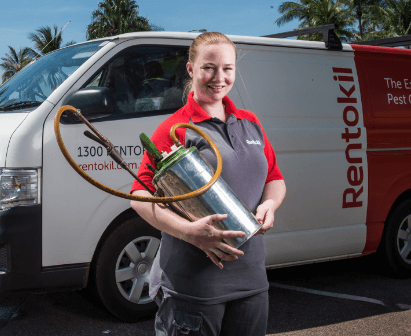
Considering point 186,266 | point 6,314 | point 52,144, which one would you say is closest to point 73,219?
point 52,144

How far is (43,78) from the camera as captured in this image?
147 inches

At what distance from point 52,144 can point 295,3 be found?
45217 mm

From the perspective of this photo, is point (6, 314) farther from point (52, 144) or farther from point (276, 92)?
point (276, 92)

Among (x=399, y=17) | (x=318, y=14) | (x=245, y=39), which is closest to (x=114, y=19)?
(x=318, y=14)

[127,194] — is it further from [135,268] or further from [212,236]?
[135,268]

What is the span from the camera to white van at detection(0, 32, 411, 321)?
10.5ft

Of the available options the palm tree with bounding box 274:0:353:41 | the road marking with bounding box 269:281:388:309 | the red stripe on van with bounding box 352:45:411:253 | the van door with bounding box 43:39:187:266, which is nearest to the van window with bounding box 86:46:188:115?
the van door with bounding box 43:39:187:266

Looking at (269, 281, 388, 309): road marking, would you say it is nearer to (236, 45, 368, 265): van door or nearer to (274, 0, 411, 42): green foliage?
(236, 45, 368, 265): van door

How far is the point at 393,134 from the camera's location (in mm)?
4559

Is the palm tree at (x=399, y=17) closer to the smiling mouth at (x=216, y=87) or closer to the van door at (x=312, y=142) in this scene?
the van door at (x=312, y=142)

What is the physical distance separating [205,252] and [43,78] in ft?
9.00

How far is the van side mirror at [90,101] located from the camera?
10.5 feet

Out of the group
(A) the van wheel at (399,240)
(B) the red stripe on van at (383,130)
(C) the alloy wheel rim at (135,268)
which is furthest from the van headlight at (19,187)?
(A) the van wheel at (399,240)

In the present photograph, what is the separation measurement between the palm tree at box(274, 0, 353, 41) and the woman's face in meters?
42.6
